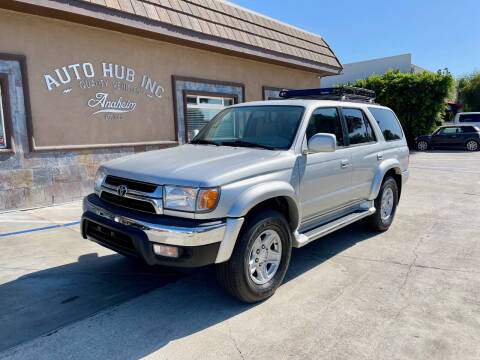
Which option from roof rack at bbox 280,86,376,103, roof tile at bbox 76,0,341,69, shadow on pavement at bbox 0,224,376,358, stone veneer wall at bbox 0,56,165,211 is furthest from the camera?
roof tile at bbox 76,0,341,69

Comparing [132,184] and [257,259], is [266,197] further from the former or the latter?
[132,184]

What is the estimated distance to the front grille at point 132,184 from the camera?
323 cm

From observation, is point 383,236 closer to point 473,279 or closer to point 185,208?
point 473,279

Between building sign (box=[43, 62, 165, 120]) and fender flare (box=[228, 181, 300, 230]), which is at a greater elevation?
building sign (box=[43, 62, 165, 120])

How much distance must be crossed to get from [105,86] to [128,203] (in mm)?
5932

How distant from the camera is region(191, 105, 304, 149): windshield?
4051mm

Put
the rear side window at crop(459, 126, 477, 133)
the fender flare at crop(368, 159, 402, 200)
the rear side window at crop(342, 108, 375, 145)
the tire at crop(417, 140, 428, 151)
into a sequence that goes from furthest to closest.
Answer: the tire at crop(417, 140, 428, 151), the rear side window at crop(459, 126, 477, 133), the fender flare at crop(368, 159, 402, 200), the rear side window at crop(342, 108, 375, 145)

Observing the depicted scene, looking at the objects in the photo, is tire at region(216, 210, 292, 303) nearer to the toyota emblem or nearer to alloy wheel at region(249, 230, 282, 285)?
alloy wheel at region(249, 230, 282, 285)

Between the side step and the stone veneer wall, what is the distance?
231 inches

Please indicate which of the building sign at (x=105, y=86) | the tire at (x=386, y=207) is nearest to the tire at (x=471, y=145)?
the tire at (x=386, y=207)

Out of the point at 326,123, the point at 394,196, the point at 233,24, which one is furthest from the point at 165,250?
the point at 233,24

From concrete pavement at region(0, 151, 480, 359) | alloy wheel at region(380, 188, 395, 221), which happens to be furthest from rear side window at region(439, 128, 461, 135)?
concrete pavement at region(0, 151, 480, 359)

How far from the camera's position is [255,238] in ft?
10.9

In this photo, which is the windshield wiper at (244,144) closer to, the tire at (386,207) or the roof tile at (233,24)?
the tire at (386,207)
